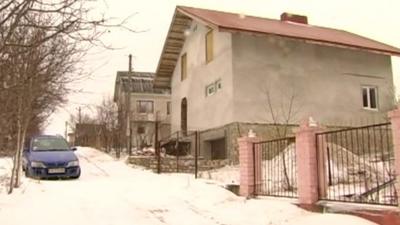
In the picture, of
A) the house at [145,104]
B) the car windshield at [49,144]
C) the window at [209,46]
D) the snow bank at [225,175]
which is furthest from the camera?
the house at [145,104]

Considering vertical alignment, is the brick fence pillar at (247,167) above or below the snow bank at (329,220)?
above

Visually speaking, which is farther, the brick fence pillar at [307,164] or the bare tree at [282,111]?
the bare tree at [282,111]

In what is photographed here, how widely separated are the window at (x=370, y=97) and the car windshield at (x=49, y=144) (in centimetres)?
1237

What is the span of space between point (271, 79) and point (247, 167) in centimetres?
898

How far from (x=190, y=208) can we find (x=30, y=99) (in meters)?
4.59

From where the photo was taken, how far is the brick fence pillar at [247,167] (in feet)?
38.0

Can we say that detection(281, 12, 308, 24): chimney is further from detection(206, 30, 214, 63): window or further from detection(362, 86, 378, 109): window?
detection(362, 86, 378, 109): window

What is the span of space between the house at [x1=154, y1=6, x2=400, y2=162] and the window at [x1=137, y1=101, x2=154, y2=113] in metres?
21.6

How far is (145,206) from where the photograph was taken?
10.6 meters

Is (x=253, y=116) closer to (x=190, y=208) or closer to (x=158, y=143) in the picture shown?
(x=158, y=143)

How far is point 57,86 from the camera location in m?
11.0

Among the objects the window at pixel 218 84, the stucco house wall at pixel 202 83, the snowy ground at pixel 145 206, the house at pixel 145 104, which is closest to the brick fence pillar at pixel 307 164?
the snowy ground at pixel 145 206

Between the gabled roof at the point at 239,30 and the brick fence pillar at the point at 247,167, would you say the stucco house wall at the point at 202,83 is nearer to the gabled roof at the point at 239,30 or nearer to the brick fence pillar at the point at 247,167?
the gabled roof at the point at 239,30

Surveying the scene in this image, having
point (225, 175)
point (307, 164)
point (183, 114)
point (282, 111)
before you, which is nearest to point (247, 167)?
point (307, 164)
